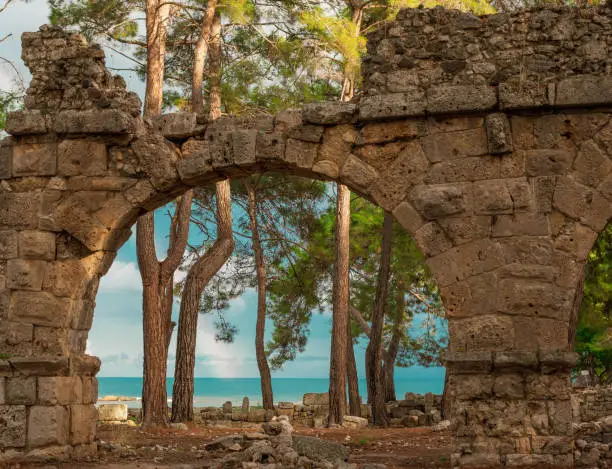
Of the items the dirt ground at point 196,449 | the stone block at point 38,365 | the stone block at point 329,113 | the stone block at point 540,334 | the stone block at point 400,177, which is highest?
the stone block at point 329,113

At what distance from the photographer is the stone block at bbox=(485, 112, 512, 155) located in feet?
23.9

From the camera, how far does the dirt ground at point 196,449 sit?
784 centimetres

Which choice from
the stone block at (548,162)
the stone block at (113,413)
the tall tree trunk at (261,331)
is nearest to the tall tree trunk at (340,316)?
the tall tree trunk at (261,331)

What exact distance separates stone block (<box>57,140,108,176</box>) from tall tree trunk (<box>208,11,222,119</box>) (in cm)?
569

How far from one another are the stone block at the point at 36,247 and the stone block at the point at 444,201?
354 cm

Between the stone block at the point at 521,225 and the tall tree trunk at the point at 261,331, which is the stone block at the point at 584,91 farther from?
the tall tree trunk at the point at 261,331

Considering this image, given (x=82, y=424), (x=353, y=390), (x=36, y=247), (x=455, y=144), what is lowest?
(x=82, y=424)

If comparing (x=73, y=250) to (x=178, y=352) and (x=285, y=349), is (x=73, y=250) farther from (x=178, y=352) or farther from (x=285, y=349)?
(x=285, y=349)

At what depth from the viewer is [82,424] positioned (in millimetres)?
8141

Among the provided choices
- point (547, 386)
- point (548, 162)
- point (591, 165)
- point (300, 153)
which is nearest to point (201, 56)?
point (300, 153)

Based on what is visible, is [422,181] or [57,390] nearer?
[422,181]

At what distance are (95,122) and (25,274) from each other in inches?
62.4

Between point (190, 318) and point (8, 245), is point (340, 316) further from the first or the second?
point (8, 245)

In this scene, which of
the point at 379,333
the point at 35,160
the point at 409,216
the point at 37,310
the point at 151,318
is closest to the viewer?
the point at 409,216
